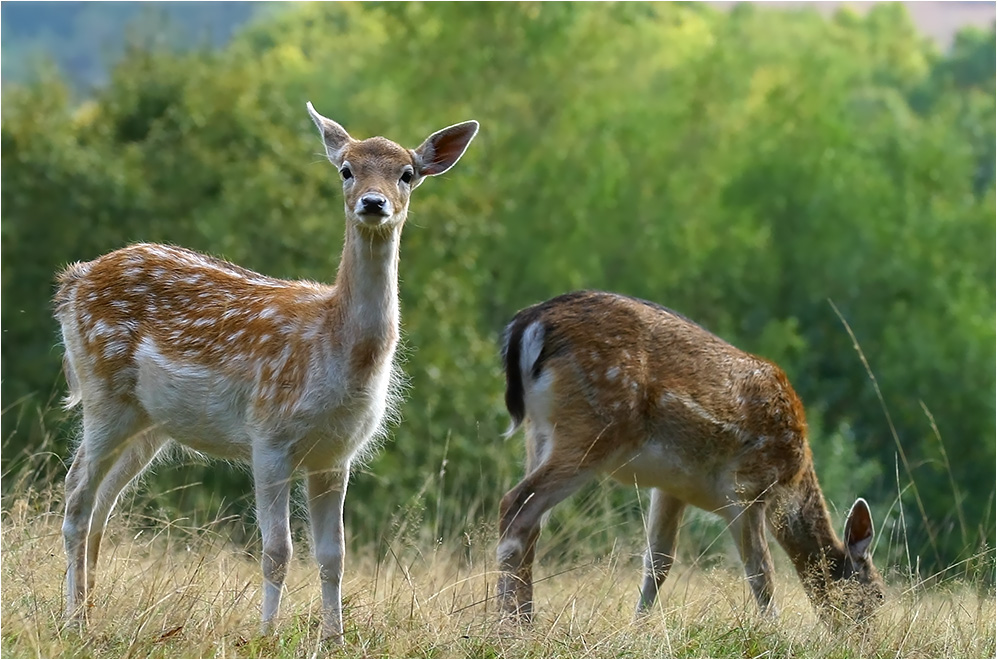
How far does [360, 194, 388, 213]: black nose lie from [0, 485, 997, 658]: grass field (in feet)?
5.06

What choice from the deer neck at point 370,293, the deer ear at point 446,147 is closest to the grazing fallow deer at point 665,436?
the deer ear at point 446,147

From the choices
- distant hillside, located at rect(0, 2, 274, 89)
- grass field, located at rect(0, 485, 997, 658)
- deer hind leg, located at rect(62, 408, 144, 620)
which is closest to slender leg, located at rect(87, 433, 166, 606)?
deer hind leg, located at rect(62, 408, 144, 620)

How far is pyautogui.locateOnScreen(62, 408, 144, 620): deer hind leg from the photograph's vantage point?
661 centimetres

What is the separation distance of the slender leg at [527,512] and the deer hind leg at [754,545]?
97cm

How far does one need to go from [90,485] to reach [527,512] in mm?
2236

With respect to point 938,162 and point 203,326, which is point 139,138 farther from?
point 938,162

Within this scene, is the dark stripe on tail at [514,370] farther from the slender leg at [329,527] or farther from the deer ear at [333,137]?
the deer ear at [333,137]

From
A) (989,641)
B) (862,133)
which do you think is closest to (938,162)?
(862,133)

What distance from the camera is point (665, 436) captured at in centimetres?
777

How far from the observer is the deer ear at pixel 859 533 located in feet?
27.1

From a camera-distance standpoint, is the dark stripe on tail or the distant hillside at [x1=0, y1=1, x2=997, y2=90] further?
the distant hillside at [x1=0, y1=1, x2=997, y2=90]

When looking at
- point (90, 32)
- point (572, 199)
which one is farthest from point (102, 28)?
point (572, 199)

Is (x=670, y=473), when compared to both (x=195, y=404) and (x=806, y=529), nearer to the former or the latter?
(x=806, y=529)

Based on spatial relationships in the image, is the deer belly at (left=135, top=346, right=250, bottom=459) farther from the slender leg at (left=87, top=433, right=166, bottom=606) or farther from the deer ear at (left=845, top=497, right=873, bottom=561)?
the deer ear at (left=845, top=497, right=873, bottom=561)
